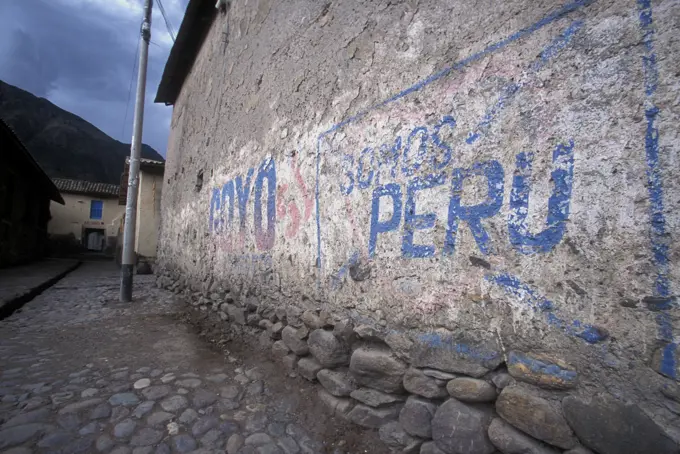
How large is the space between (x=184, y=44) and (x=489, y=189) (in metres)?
6.32

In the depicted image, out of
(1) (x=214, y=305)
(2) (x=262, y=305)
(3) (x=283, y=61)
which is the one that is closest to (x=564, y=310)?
(2) (x=262, y=305)

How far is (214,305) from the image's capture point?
386 centimetres

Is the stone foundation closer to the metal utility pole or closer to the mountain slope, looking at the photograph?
the metal utility pole

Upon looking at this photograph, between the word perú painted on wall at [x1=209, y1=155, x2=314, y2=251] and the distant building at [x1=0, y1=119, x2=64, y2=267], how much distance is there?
6.89 meters

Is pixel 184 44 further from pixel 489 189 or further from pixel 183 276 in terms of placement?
pixel 489 189

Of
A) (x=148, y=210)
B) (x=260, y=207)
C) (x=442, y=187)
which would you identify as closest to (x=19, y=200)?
(x=148, y=210)

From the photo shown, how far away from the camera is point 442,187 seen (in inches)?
62.6

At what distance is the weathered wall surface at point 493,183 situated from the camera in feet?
3.48

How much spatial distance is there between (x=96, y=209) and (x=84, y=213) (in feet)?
2.24

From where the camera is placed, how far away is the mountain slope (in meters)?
29.6

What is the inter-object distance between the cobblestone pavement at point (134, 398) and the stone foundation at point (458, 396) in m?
0.30

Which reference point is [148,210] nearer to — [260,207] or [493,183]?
[260,207]

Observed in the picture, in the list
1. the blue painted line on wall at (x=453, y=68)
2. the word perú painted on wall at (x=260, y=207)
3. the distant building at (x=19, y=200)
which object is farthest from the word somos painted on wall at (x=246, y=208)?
the distant building at (x=19, y=200)

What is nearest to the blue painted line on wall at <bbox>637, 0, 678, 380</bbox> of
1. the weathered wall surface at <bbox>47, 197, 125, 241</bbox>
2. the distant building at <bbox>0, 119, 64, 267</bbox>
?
the distant building at <bbox>0, 119, 64, 267</bbox>
